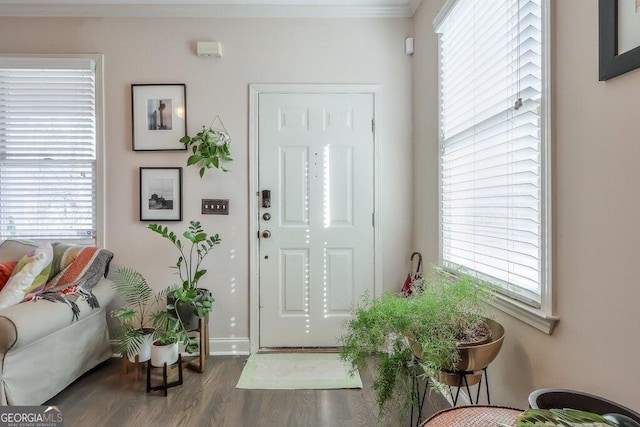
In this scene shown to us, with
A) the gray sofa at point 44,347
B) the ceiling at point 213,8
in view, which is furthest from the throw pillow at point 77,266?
the ceiling at point 213,8

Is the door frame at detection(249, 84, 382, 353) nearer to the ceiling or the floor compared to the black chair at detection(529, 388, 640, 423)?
nearer to the ceiling

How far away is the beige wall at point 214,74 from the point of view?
2.72 m

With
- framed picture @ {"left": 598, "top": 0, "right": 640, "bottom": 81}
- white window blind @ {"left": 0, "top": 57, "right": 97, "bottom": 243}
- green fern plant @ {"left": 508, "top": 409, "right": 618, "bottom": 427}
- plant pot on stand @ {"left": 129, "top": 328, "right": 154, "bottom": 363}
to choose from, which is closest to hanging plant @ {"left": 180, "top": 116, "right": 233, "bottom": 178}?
white window blind @ {"left": 0, "top": 57, "right": 97, "bottom": 243}

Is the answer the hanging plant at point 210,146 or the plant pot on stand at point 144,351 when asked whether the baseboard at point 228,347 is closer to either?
the plant pot on stand at point 144,351

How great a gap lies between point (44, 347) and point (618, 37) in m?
2.88

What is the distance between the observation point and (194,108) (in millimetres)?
2723

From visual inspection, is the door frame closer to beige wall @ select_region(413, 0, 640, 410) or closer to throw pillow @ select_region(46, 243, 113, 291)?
throw pillow @ select_region(46, 243, 113, 291)

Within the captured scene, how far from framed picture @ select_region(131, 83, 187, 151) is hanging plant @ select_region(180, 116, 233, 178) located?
12cm

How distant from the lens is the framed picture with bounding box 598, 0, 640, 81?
36.4 inches

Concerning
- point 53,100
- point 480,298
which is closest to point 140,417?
point 480,298

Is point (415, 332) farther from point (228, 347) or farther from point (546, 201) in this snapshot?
point (228, 347)

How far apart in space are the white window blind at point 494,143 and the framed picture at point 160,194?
6.45ft

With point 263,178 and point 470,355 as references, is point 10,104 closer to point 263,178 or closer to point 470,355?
point 263,178

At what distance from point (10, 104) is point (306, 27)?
2379 mm
